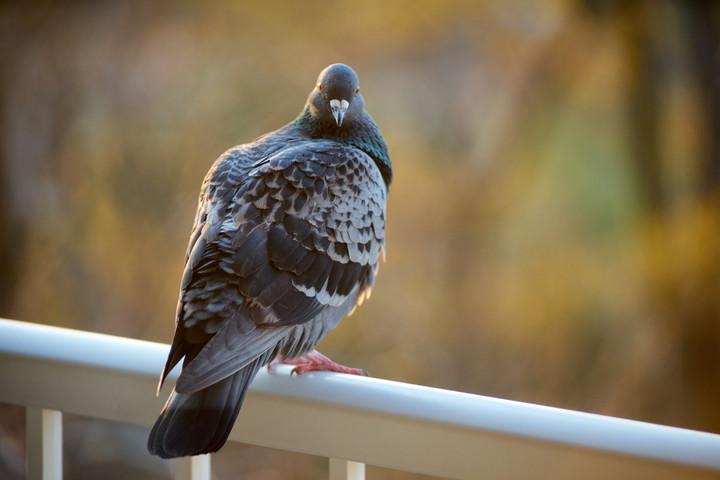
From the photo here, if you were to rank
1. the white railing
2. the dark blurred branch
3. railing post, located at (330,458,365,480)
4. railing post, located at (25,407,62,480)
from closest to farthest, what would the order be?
the white railing
railing post, located at (330,458,365,480)
railing post, located at (25,407,62,480)
the dark blurred branch

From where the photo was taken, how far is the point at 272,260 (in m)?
1.41

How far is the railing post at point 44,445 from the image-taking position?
1281 mm

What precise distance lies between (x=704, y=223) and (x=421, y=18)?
4.34 feet

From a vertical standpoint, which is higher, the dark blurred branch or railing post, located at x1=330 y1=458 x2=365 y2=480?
the dark blurred branch

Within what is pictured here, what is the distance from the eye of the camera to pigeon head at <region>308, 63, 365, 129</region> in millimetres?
1667

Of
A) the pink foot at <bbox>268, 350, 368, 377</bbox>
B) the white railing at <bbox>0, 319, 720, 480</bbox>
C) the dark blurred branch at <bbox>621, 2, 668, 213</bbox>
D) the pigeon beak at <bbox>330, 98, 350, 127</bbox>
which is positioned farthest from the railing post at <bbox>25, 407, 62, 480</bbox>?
the dark blurred branch at <bbox>621, 2, 668, 213</bbox>

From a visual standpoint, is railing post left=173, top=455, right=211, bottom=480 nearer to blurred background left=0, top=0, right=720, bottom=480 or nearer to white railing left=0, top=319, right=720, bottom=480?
white railing left=0, top=319, right=720, bottom=480

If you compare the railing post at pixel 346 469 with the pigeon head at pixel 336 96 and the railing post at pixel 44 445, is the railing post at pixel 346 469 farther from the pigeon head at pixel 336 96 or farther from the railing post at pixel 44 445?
the pigeon head at pixel 336 96

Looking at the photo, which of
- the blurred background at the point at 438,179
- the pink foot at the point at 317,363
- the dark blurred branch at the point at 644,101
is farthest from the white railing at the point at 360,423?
the dark blurred branch at the point at 644,101

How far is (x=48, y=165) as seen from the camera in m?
4.09

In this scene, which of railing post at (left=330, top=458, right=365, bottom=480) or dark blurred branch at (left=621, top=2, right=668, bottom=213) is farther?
dark blurred branch at (left=621, top=2, right=668, bottom=213)

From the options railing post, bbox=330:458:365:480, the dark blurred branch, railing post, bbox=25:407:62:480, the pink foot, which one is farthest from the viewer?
the dark blurred branch

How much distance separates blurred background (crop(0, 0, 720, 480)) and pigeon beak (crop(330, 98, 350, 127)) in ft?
6.27

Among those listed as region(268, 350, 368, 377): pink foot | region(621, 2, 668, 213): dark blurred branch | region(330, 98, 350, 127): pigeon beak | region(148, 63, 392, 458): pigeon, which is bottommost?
region(268, 350, 368, 377): pink foot
